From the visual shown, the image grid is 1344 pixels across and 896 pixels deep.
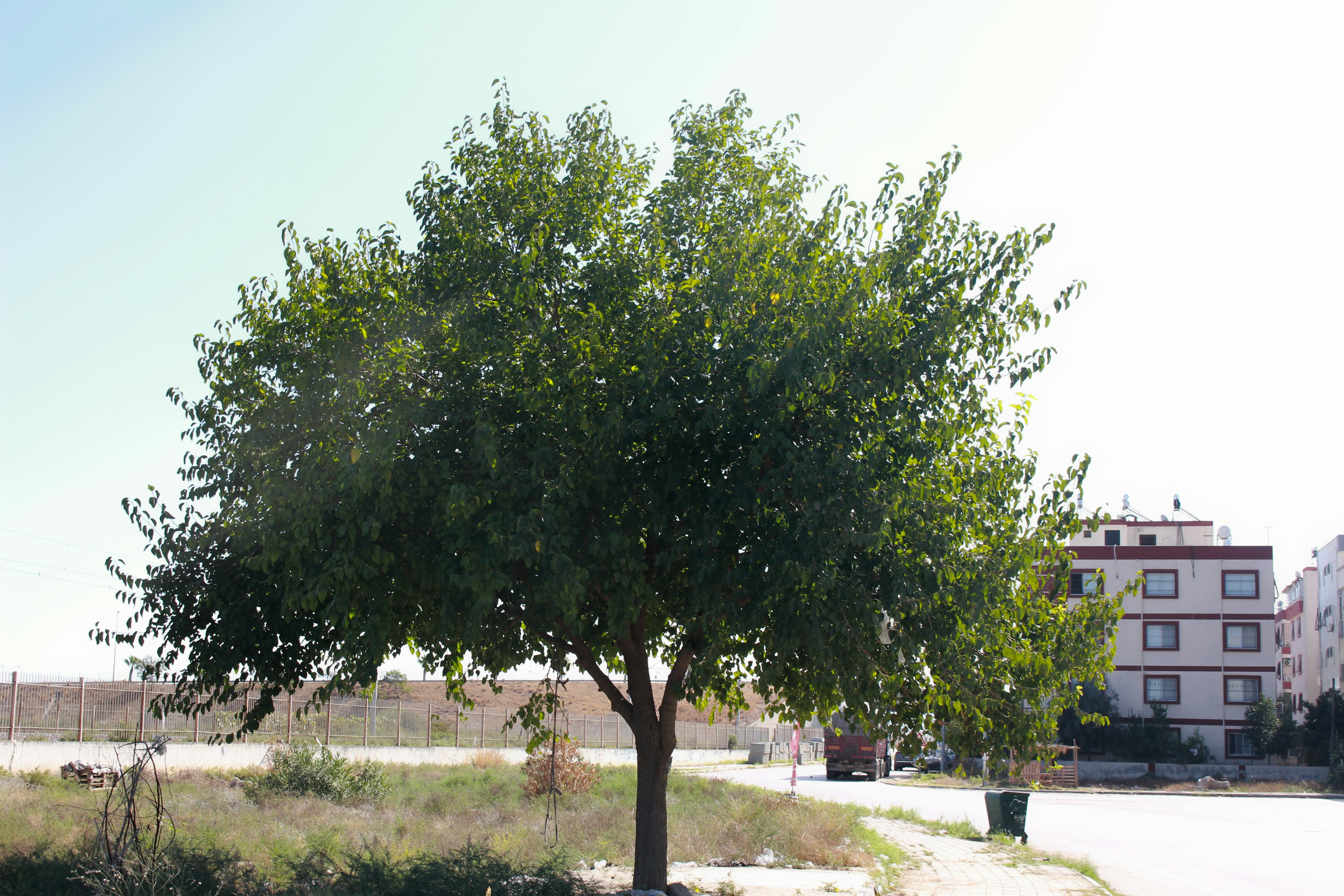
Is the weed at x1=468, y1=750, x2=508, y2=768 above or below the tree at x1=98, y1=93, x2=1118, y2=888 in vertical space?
below

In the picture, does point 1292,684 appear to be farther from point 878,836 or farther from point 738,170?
point 738,170

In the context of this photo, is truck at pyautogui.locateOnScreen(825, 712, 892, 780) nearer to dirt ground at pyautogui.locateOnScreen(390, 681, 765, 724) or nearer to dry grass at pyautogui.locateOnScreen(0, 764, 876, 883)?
dirt ground at pyautogui.locateOnScreen(390, 681, 765, 724)

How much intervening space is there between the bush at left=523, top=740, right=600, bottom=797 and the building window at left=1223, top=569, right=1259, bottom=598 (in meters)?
44.5

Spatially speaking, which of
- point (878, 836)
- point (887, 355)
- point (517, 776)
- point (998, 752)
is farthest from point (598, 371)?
point (517, 776)

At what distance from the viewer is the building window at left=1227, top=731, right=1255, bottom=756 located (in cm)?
5603

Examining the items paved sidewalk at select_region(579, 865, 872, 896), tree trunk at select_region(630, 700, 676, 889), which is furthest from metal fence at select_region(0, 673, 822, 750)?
paved sidewalk at select_region(579, 865, 872, 896)

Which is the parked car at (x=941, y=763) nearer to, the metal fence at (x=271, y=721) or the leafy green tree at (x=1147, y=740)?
the leafy green tree at (x=1147, y=740)

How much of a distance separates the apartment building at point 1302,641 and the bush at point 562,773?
6164 centimetres

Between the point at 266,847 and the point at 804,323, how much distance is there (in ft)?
34.0

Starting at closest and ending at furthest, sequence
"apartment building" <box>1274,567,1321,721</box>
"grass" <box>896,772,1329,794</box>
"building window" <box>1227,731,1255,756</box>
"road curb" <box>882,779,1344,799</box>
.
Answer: "road curb" <box>882,779,1344,799</box> < "grass" <box>896,772,1329,794</box> < "building window" <box>1227,731,1255,756</box> < "apartment building" <box>1274,567,1321,721</box>

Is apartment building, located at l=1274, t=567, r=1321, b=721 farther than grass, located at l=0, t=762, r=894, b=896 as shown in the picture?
Yes

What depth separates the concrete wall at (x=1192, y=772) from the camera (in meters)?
51.4

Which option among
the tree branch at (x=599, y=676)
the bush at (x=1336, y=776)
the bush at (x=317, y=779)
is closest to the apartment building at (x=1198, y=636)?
the bush at (x=1336, y=776)

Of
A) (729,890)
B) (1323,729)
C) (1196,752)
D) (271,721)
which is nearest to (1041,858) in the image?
(729,890)
